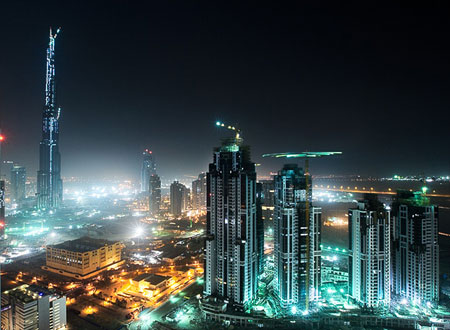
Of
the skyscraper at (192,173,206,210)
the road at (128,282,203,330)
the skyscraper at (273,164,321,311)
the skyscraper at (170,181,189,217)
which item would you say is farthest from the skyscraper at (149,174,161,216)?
the skyscraper at (273,164,321,311)

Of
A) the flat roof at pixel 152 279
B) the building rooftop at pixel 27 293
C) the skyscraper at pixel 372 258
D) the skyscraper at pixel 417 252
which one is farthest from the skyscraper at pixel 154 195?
the skyscraper at pixel 417 252

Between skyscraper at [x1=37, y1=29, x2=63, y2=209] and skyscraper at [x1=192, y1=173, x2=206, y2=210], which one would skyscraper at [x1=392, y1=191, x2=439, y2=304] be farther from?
skyscraper at [x1=37, y1=29, x2=63, y2=209]

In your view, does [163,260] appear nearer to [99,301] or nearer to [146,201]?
[99,301]

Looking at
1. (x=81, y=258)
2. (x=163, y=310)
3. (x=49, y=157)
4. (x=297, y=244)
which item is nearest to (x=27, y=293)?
(x=163, y=310)

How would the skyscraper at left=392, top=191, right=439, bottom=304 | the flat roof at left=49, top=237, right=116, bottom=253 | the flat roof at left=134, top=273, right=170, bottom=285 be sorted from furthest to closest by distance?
the flat roof at left=49, top=237, right=116, bottom=253 → the flat roof at left=134, top=273, right=170, bottom=285 → the skyscraper at left=392, top=191, right=439, bottom=304

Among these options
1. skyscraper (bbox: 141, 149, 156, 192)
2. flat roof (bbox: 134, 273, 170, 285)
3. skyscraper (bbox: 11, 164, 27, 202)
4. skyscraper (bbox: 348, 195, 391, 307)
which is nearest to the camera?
skyscraper (bbox: 348, 195, 391, 307)

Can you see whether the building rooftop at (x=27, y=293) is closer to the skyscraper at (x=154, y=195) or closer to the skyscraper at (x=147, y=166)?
the skyscraper at (x=154, y=195)

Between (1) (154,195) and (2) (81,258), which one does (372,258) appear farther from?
(1) (154,195)

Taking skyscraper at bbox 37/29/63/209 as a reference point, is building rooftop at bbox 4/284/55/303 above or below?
below

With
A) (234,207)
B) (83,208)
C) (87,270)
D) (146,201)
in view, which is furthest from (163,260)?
(83,208)
